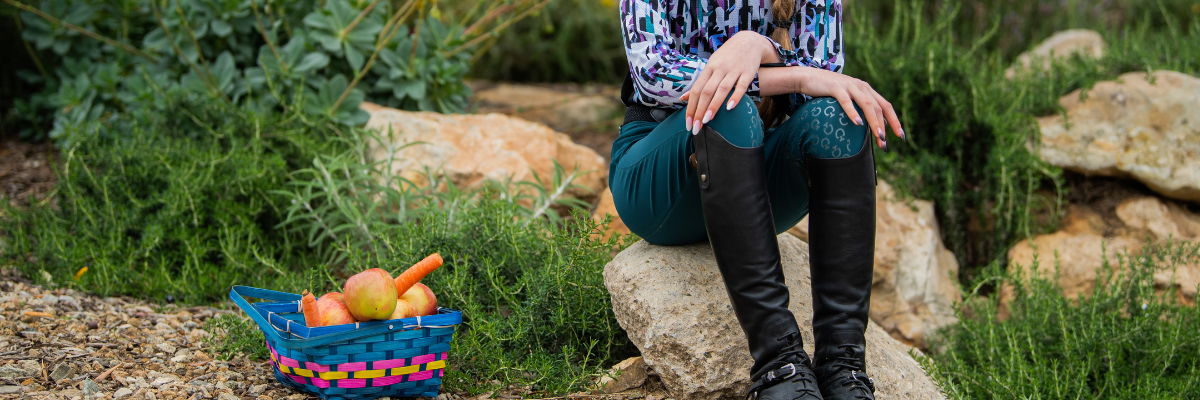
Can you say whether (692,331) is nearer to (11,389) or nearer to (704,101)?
(704,101)

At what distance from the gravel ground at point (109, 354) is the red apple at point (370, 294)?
0.96 feet

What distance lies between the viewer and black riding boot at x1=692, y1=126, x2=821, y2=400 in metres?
1.65

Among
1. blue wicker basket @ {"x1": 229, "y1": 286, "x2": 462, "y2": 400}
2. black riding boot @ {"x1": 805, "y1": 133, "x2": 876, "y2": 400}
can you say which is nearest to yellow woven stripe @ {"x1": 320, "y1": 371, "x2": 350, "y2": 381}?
blue wicker basket @ {"x1": 229, "y1": 286, "x2": 462, "y2": 400}

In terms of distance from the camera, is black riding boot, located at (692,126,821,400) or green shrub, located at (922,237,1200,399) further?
green shrub, located at (922,237,1200,399)

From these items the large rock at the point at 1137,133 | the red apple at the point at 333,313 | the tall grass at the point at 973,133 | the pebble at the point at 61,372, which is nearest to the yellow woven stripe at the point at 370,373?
the red apple at the point at 333,313

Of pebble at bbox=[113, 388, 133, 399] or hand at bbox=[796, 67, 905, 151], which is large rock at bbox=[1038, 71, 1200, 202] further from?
pebble at bbox=[113, 388, 133, 399]

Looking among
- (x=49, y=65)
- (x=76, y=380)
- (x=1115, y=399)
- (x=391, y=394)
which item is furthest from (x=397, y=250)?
A: (x=49, y=65)

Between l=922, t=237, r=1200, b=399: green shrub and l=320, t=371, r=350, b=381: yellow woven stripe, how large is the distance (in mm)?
1455

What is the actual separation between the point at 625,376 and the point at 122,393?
116 cm

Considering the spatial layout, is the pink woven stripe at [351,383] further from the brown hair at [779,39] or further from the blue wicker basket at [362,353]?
the brown hair at [779,39]

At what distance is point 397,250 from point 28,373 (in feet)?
2.91

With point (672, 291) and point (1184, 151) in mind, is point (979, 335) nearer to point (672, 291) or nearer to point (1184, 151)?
point (672, 291)

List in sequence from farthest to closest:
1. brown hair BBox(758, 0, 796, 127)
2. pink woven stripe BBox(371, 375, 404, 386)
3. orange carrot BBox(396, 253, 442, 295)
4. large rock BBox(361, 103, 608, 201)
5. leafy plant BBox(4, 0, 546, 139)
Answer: leafy plant BBox(4, 0, 546, 139) → large rock BBox(361, 103, 608, 201) → brown hair BBox(758, 0, 796, 127) → orange carrot BBox(396, 253, 442, 295) → pink woven stripe BBox(371, 375, 404, 386)

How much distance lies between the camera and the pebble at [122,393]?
1724mm
